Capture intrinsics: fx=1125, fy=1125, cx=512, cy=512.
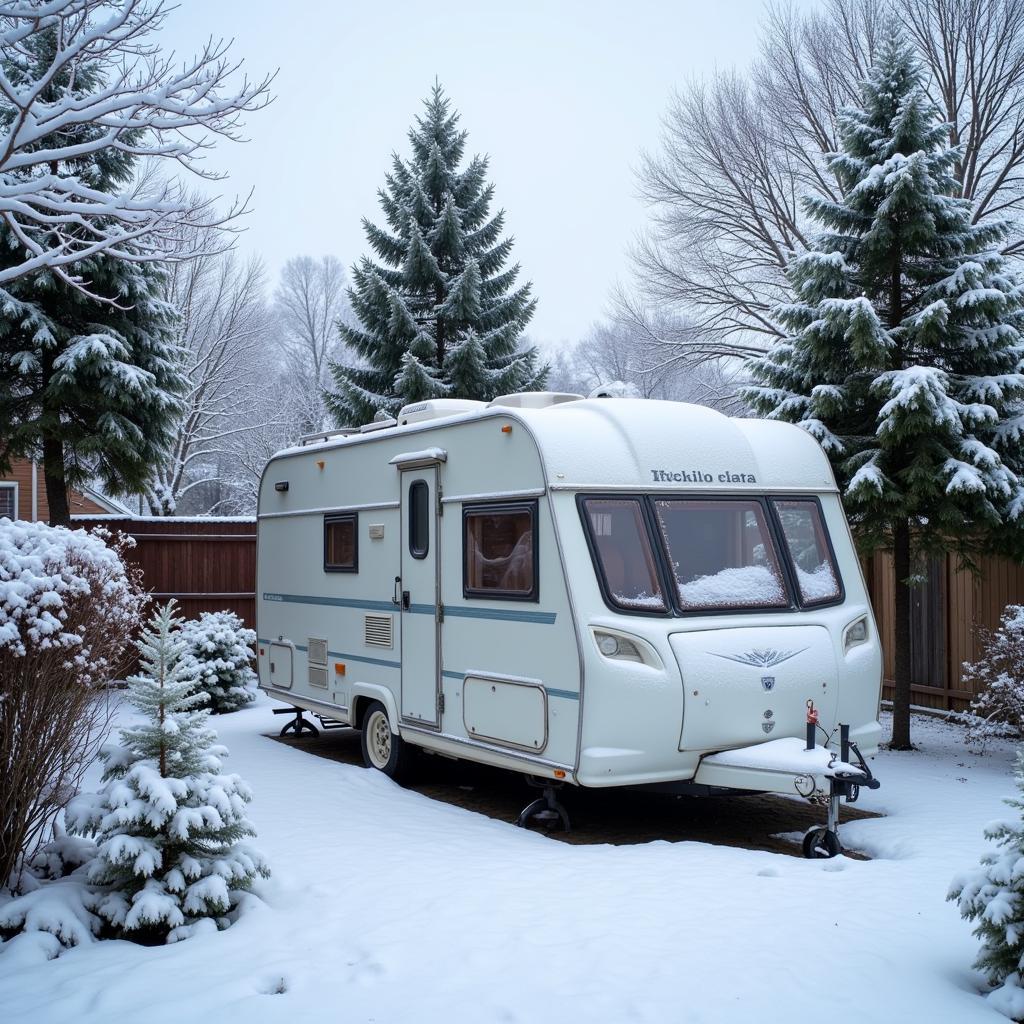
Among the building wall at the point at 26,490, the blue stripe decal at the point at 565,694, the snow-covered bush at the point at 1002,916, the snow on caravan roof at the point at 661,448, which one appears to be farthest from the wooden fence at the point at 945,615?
the building wall at the point at 26,490

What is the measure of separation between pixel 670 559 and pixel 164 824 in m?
3.65

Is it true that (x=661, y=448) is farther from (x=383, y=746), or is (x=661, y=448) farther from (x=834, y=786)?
(x=383, y=746)

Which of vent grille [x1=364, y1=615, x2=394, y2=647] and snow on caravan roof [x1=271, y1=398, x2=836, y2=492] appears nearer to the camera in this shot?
snow on caravan roof [x1=271, y1=398, x2=836, y2=492]

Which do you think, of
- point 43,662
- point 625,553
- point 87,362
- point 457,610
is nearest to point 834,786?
point 625,553

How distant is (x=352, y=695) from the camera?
10.3m

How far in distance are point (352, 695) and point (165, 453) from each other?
20.6 ft

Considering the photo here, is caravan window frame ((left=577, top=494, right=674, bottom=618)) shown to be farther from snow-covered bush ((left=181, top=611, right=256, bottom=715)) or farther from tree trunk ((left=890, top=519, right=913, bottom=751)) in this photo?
snow-covered bush ((left=181, top=611, right=256, bottom=715))

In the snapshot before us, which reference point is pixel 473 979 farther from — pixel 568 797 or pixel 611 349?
pixel 611 349

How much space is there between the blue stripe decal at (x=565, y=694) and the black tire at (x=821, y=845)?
168 centimetres

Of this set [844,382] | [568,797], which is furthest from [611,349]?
[568,797]

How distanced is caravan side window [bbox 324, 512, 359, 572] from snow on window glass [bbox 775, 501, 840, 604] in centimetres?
404

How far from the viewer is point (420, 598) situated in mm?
9180

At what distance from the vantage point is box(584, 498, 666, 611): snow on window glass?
7359 mm

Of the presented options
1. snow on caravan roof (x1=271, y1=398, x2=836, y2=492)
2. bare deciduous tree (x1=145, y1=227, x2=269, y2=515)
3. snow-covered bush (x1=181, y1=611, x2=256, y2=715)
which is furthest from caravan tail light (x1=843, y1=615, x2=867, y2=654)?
bare deciduous tree (x1=145, y1=227, x2=269, y2=515)
